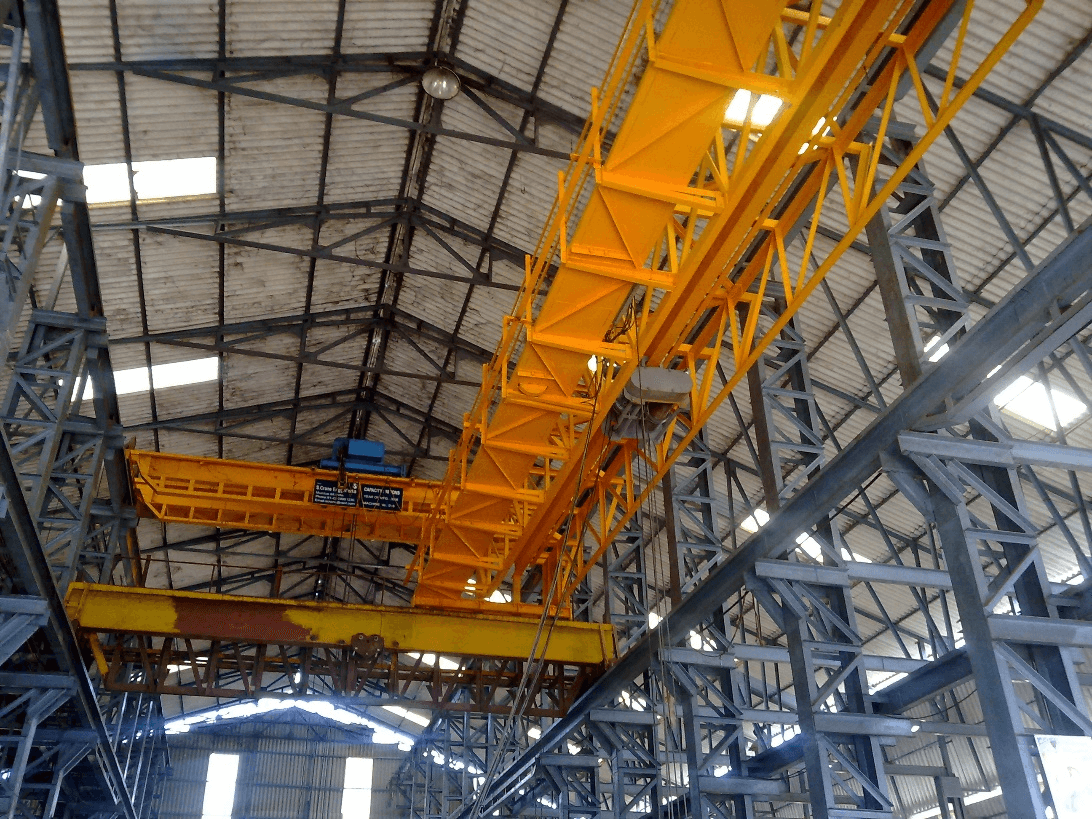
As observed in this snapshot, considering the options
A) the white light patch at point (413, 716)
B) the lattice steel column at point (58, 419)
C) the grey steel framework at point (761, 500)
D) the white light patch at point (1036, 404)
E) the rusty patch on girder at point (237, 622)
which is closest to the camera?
the grey steel framework at point (761, 500)

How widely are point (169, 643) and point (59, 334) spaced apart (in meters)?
7.03

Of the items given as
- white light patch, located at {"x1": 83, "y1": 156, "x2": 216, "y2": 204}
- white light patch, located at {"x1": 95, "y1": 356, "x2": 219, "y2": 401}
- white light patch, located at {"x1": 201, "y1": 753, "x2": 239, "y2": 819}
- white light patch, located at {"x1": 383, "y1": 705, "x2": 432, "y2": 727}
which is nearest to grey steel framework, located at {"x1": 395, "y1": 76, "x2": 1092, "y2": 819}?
white light patch, located at {"x1": 83, "y1": 156, "x2": 216, "y2": 204}

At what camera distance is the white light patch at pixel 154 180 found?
18.5 meters

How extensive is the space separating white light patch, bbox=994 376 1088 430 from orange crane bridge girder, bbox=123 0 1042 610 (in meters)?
4.59

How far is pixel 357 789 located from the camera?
45031 mm

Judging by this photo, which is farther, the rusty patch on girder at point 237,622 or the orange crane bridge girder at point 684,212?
the rusty patch on girder at point 237,622

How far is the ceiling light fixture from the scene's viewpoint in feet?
60.0

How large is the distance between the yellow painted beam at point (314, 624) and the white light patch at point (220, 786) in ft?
94.0

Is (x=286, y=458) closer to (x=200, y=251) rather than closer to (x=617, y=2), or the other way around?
(x=200, y=251)

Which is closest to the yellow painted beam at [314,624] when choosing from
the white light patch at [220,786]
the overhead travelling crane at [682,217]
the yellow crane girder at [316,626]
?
the yellow crane girder at [316,626]

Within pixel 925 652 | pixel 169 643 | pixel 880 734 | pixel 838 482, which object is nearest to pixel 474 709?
pixel 169 643

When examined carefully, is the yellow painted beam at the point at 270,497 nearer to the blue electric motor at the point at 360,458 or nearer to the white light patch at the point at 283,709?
the blue electric motor at the point at 360,458

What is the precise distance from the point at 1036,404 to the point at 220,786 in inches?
1563

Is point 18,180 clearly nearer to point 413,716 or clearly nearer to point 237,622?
point 237,622
